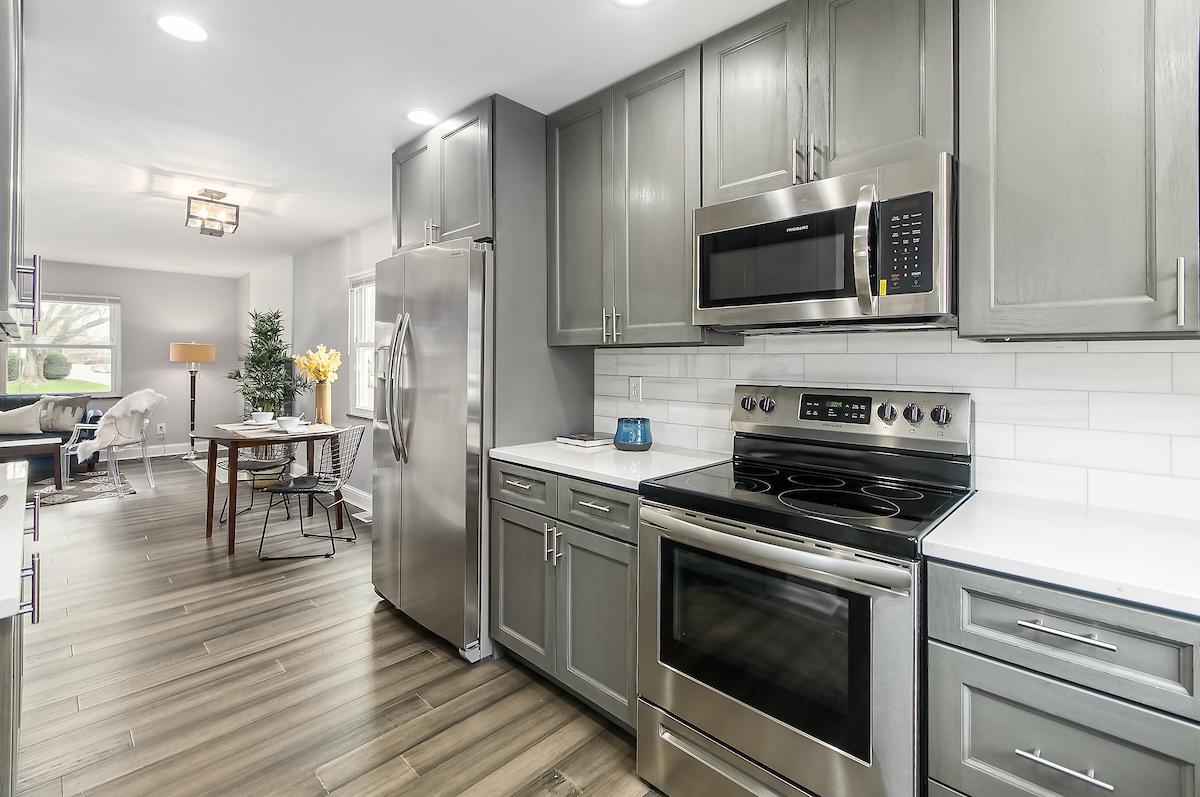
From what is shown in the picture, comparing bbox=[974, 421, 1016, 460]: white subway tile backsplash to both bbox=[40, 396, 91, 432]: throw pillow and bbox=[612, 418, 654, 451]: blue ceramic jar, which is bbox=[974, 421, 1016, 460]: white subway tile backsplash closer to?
bbox=[612, 418, 654, 451]: blue ceramic jar

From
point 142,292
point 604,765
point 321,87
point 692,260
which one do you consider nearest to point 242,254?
point 142,292

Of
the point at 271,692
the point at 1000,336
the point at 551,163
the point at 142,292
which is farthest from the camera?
the point at 142,292

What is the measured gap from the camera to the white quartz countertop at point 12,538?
867 millimetres

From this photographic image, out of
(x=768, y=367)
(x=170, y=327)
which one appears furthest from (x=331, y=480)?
(x=170, y=327)

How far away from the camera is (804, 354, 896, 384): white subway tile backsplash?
1917 millimetres

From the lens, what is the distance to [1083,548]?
1.19 metres

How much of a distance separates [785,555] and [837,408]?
0.72 m

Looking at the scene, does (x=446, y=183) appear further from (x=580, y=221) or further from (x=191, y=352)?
(x=191, y=352)

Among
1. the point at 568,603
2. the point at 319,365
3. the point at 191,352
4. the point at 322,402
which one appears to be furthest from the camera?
the point at 191,352

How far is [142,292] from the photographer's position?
24.5ft

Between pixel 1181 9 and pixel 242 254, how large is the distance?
23.6 ft

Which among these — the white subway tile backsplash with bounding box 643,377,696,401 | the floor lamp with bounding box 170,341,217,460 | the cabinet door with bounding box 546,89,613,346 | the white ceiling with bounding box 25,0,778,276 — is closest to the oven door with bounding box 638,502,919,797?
the white subway tile backsplash with bounding box 643,377,696,401

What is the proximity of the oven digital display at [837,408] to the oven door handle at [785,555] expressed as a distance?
0.67 m

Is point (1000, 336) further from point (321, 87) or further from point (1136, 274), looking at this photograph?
point (321, 87)
